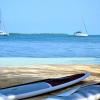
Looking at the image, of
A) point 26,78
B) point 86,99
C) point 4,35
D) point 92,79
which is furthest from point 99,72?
point 4,35

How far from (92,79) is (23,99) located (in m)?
2.16

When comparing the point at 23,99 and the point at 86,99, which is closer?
the point at 86,99

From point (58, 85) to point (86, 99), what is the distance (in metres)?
1.22

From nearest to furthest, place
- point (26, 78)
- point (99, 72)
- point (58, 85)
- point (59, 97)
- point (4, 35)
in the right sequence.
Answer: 1. point (59, 97)
2. point (58, 85)
3. point (26, 78)
4. point (99, 72)
5. point (4, 35)

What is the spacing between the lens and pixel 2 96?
488 cm

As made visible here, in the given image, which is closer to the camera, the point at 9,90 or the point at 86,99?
the point at 86,99

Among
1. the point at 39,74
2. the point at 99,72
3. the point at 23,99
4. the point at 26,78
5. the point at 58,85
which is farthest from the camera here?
the point at 99,72

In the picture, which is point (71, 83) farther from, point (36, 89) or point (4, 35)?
point (4, 35)

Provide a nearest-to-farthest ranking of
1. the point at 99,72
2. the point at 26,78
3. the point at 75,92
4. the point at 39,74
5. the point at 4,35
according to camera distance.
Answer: the point at 75,92
the point at 26,78
the point at 39,74
the point at 99,72
the point at 4,35

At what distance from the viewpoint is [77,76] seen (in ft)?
22.4

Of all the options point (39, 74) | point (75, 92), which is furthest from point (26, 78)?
point (75, 92)

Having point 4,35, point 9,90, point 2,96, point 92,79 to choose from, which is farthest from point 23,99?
point 4,35

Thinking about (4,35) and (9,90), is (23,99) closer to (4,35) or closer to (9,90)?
(9,90)

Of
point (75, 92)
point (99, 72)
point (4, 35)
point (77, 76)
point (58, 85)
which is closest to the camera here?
point (75, 92)
